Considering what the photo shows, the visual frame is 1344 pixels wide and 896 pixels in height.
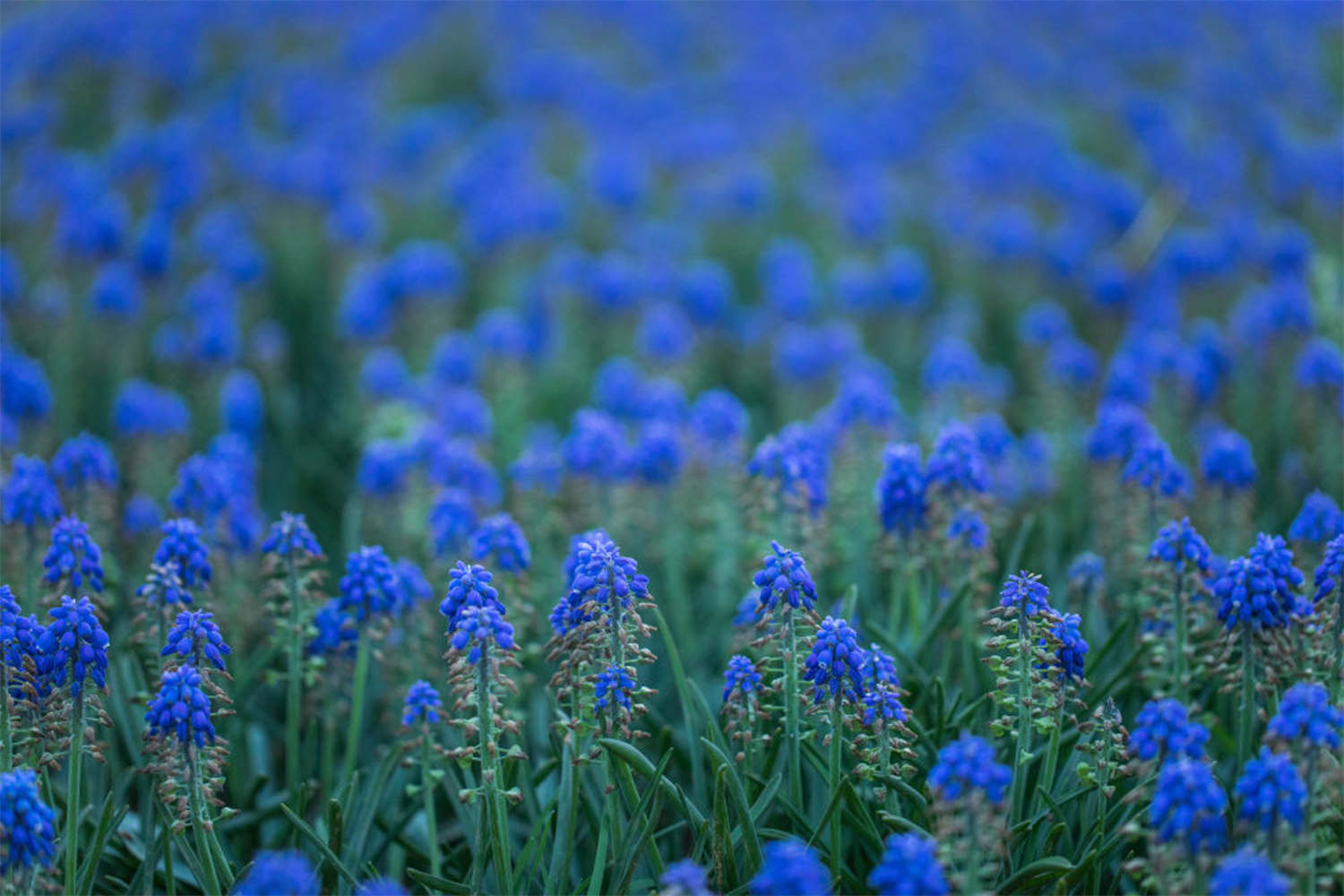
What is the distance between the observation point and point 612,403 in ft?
28.3

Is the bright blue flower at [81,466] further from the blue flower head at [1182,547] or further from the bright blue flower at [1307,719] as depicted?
the bright blue flower at [1307,719]

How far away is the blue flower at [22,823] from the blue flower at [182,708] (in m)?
0.42

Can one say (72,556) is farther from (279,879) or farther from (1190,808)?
(1190,808)

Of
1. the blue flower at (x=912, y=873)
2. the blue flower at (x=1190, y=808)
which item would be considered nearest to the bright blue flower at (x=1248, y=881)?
the blue flower at (x=1190, y=808)

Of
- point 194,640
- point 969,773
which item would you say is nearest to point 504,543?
point 194,640

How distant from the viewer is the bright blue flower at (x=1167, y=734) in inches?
151

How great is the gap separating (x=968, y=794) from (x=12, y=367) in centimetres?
649

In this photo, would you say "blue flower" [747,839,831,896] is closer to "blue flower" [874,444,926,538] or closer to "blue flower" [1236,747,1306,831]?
"blue flower" [1236,747,1306,831]

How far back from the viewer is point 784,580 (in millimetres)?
4277

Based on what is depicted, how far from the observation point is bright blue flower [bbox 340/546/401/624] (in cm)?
515

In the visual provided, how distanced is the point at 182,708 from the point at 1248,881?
10.6 feet

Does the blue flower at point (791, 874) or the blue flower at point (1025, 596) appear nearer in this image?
the blue flower at point (791, 874)

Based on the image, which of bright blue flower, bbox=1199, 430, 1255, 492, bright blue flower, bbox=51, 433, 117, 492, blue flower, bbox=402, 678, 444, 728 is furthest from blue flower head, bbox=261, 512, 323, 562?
bright blue flower, bbox=1199, 430, 1255, 492

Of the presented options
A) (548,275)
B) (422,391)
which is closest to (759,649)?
(422,391)
